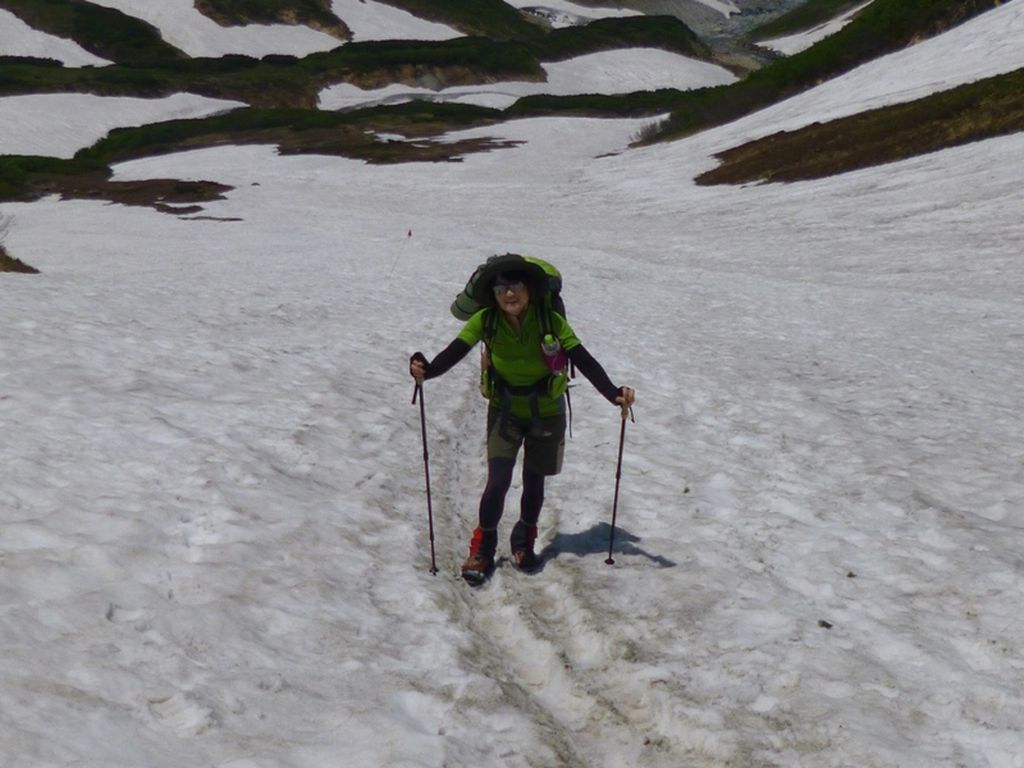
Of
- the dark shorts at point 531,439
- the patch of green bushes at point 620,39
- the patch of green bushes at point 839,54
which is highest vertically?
the patch of green bushes at point 620,39

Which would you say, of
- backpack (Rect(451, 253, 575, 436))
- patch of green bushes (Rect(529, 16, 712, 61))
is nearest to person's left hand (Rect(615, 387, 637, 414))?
backpack (Rect(451, 253, 575, 436))

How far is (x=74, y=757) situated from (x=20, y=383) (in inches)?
252

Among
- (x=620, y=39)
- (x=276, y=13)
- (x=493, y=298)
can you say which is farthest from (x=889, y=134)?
(x=276, y=13)

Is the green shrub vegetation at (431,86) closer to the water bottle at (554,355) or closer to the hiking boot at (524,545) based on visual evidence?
the water bottle at (554,355)

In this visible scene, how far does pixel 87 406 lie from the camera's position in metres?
9.77

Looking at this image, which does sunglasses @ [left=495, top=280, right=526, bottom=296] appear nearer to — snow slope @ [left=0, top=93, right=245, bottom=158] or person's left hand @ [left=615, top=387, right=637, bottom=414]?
person's left hand @ [left=615, top=387, right=637, bottom=414]

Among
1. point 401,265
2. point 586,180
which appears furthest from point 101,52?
point 401,265

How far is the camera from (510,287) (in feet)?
23.8

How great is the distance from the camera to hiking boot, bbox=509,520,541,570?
26.5 ft

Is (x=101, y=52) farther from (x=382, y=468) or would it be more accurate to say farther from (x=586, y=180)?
(x=382, y=468)

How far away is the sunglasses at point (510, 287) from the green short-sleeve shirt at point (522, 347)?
10.6 inches

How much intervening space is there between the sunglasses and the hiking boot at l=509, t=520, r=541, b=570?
207 centimetres

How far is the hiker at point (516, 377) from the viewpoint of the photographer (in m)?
7.34

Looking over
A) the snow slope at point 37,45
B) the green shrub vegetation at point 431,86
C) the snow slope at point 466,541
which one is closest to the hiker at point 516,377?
the snow slope at point 466,541
